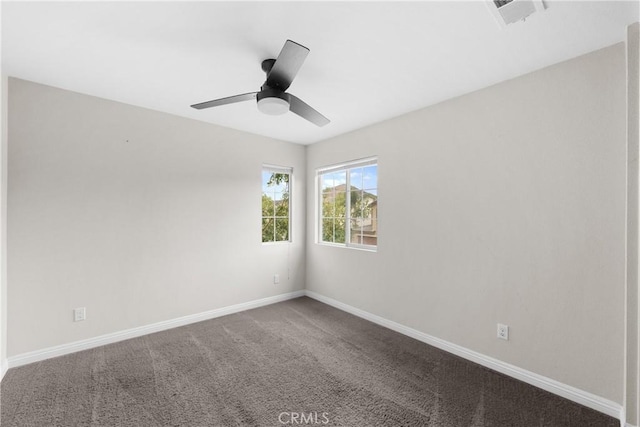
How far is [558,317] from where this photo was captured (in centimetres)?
202

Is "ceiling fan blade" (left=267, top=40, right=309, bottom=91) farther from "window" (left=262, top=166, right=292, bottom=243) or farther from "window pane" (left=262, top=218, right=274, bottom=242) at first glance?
"window pane" (left=262, top=218, right=274, bottom=242)

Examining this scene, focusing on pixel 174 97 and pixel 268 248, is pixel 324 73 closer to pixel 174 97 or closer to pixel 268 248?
pixel 174 97

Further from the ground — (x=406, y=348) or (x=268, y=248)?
(x=268, y=248)

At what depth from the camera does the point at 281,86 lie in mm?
1915

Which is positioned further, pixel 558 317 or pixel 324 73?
pixel 324 73

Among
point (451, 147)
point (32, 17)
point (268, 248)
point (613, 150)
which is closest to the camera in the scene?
point (32, 17)

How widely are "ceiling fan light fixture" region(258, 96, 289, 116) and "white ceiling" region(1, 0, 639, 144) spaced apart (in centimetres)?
33

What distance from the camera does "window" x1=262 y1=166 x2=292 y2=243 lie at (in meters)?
4.05

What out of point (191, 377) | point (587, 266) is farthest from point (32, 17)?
point (587, 266)

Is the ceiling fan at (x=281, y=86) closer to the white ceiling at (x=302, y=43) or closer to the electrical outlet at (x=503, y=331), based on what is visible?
the white ceiling at (x=302, y=43)

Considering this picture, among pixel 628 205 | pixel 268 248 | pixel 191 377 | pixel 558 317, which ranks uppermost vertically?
pixel 628 205

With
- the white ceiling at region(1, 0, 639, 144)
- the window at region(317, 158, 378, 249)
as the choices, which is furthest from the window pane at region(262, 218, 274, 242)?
the white ceiling at region(1, 0, 639, 144)

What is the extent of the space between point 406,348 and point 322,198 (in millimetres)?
2377

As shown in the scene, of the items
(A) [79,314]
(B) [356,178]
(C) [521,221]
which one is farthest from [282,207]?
(C) [521,221]
